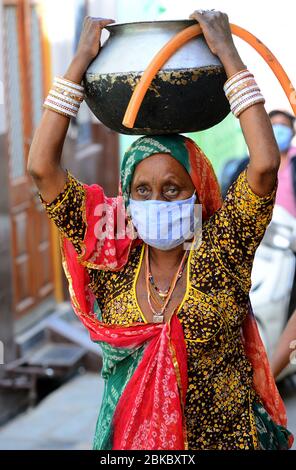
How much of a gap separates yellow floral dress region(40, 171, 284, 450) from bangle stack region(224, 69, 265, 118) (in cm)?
21

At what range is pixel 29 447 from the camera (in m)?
6.08

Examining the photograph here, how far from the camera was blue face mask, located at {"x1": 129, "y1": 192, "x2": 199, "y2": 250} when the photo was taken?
275 cm

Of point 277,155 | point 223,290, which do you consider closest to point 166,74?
point 277,155

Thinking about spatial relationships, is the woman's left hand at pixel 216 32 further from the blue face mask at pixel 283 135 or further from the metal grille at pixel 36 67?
the metal grille at pixel 36 67

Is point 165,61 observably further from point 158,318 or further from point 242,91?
point 158,318

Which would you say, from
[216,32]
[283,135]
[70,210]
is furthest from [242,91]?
[283,135]

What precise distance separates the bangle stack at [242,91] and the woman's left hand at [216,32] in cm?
7

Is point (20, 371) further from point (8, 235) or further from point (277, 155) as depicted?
point (277, 155)

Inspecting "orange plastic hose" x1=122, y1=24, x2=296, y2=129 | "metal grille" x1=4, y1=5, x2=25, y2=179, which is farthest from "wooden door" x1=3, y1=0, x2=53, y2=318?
"orange plastic hose" x1=122, y1=24, x2=296, y2=129

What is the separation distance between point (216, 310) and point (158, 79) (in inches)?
27.5

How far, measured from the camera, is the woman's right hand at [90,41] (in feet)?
8.95

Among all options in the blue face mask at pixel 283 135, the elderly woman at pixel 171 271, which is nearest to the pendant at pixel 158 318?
the elderly woman at pixel 171 271

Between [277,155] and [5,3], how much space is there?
5320mm

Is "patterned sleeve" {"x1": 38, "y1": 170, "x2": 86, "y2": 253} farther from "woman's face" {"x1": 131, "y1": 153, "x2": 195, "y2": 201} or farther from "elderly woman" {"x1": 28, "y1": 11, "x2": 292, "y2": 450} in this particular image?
"woman's face" {"x1": 131, "y1": 153, "x2": 195, "y2": 201}
